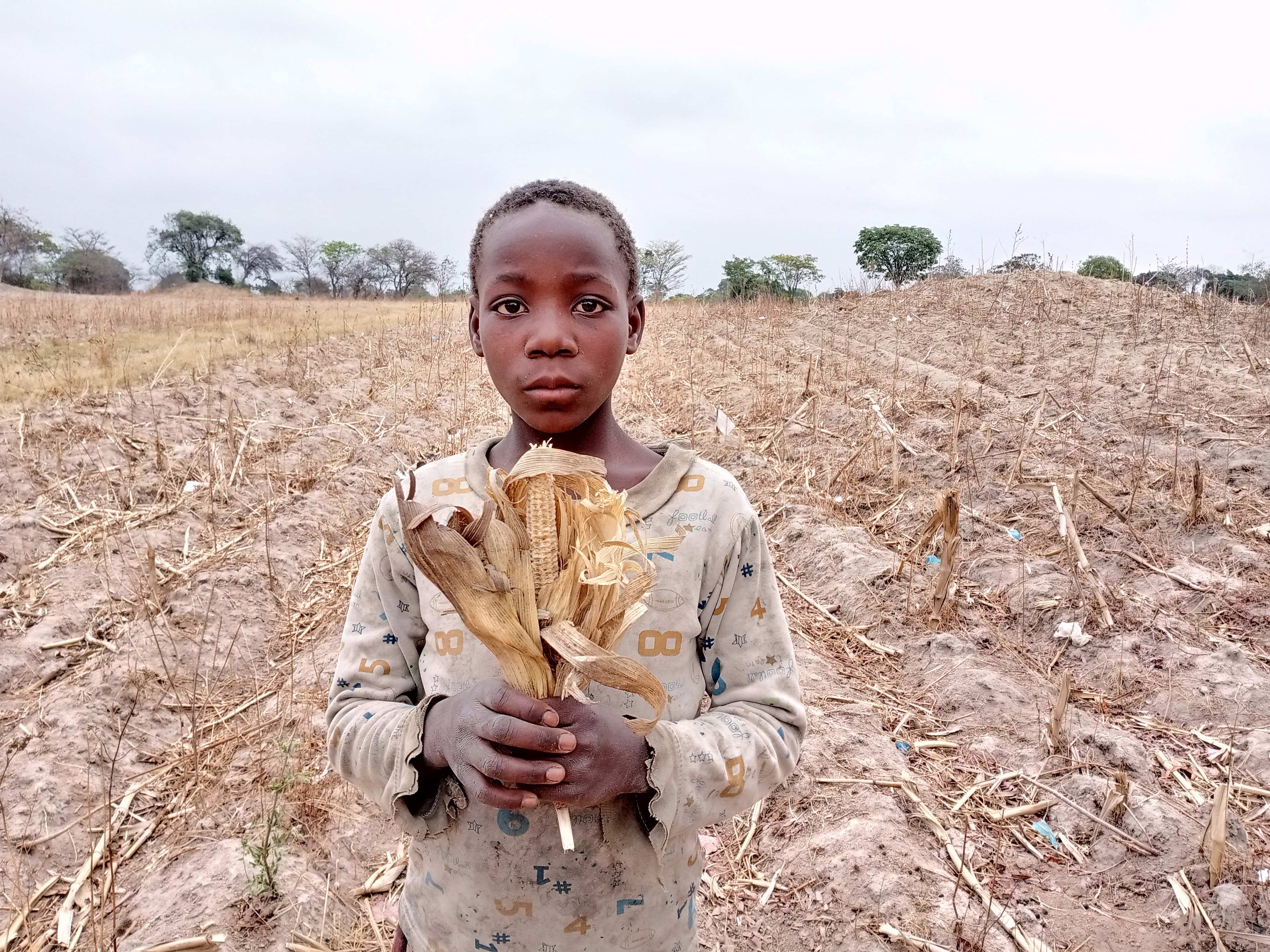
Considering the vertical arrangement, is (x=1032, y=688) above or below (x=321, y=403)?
below

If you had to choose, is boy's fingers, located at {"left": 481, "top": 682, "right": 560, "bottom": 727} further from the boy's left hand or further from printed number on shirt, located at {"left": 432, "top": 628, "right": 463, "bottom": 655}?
printed number on shirt, located at {"left": 432, "top": 628, "right": 463, "bottom": 655}

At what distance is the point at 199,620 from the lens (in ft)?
12.2

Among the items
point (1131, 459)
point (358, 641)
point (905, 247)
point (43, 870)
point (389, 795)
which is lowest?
point (43, 870)

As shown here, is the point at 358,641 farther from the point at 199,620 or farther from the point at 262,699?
the point at 199,620

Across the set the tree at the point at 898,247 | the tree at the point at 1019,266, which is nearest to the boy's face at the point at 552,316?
the tree at the point at 1019,266

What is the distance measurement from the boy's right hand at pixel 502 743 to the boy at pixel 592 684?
0.05 metres

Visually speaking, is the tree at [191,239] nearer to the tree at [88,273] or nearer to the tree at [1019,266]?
the tree at [88,273]

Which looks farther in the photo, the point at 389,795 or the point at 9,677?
the point at 9,677

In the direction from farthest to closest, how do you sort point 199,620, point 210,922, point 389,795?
point 199,620 → point 210,922 → point 389,795

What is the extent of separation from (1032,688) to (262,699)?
348 centimetres

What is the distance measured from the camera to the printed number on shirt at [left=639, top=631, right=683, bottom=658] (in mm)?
1045

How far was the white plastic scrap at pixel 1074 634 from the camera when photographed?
144 inches

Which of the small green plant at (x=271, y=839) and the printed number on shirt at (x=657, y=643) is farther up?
the printed number on shirt at (x=657, y=643)

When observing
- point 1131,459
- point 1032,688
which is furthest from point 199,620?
point 1131,459
